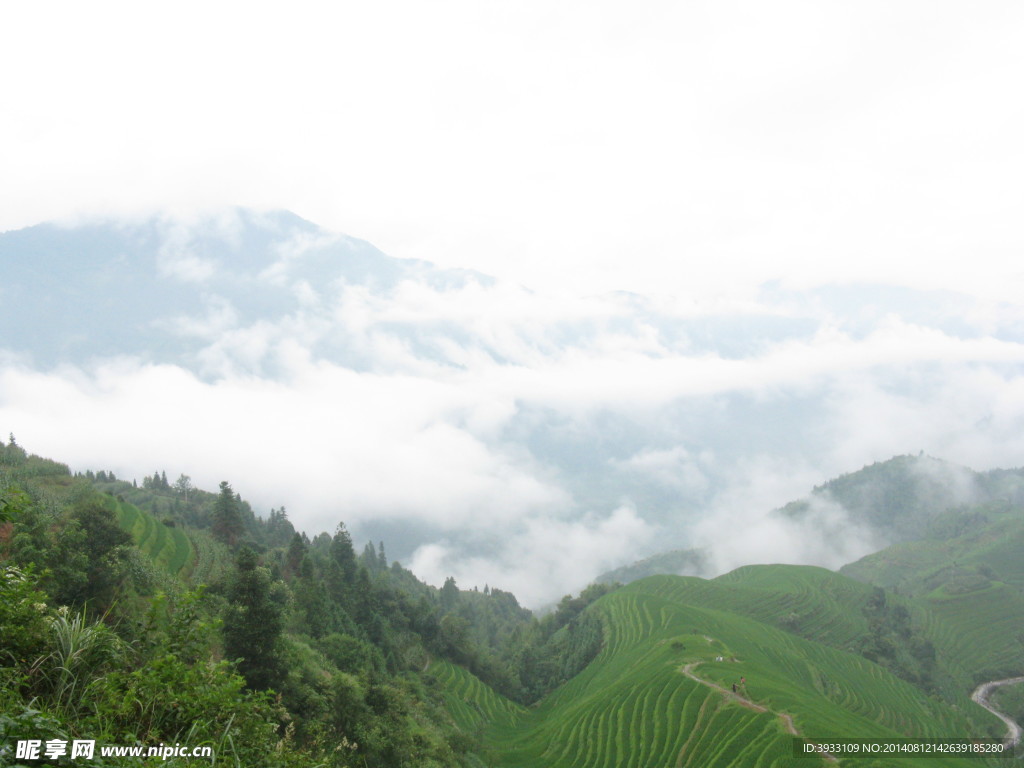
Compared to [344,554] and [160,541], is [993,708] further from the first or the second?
[160,541]

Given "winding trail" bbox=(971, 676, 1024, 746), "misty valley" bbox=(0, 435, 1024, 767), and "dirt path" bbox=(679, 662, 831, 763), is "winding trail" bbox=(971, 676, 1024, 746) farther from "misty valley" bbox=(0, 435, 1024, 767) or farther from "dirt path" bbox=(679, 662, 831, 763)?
"dirt path" bbox=(679, 662, 831, 763)


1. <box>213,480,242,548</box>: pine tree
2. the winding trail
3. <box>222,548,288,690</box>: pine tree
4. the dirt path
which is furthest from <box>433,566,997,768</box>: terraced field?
<box>222,548,288,690</box>: pine tree

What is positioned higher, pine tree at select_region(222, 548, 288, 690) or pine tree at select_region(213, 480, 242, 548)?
pine tree at select_region(213, 480, 242, 548)

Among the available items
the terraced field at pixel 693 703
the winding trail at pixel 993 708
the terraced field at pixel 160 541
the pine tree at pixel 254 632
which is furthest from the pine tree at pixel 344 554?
the winding trail at pixel 993 708

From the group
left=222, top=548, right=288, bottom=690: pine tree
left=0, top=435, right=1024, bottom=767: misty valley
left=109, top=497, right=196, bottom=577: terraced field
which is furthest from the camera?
left=109, top=497, right=196, bottom=577: terraced field

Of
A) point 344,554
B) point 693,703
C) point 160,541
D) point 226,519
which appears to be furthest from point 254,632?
point 226,519

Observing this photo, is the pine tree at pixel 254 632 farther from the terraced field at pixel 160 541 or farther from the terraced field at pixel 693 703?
the terraced field at pixel 693 703

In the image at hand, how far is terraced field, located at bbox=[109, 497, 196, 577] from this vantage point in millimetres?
69750

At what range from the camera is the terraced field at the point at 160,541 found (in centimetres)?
6975

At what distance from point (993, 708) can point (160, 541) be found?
8259 inches

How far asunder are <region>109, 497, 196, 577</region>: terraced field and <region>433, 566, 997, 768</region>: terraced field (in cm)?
4885

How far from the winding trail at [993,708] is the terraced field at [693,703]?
603 cm

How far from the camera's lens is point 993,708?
511 ft

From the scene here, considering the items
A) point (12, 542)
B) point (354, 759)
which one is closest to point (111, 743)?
point (354, 759)
